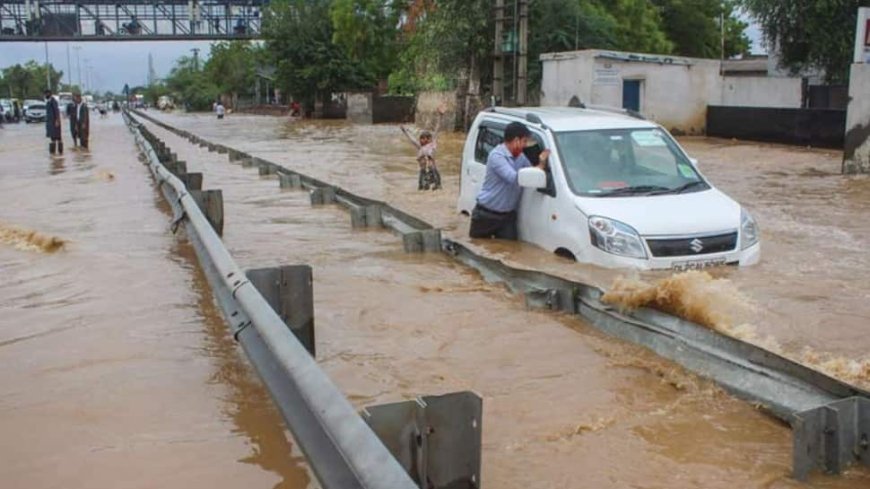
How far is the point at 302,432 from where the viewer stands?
3.43 metres

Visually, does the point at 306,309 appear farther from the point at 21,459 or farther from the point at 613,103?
the point at 613,103

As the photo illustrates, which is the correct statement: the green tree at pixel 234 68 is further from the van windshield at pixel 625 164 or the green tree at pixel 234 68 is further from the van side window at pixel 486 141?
the van windshield at pixel 625 164

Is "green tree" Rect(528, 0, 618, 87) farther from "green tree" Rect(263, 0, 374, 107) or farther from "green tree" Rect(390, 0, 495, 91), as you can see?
"green tree" Rect(263, 0, 374, 107)

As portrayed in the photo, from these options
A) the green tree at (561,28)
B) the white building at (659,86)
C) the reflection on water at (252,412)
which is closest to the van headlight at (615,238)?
the reflection on water at (252,412)

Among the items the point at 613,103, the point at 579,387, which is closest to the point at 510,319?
the point at 579,387

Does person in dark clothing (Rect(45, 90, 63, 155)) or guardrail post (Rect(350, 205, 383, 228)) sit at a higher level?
person in dark clothing (Rect(45, 90, 63, 155))

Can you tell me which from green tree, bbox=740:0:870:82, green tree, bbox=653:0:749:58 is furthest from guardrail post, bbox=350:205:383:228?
green tree, bbox=653:0:749:58

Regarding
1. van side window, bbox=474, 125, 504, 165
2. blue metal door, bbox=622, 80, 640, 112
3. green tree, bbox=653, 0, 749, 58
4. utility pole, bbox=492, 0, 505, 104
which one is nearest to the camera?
van side window, bbox=474, 125, 504, 165

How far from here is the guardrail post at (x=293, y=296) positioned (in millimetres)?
5246

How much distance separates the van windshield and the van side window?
99 centimetres

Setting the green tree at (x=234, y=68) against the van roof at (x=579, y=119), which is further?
the green tree at (x=234, y=68)

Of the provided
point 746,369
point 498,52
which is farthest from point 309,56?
point 746,369

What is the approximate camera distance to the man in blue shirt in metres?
8.82

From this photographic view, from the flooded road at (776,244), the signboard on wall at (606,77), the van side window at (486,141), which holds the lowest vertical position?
the flooded road at (776,244)
